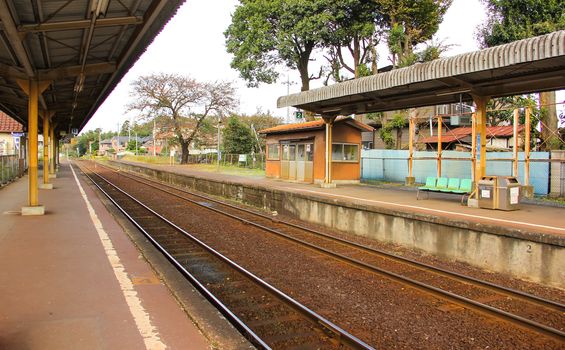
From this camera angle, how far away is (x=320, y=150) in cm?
1956

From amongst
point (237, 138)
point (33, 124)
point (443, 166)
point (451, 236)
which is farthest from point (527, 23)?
point (237, 138)

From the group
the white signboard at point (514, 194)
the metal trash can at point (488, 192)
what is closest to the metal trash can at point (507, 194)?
the white signboard at point (514, 194)

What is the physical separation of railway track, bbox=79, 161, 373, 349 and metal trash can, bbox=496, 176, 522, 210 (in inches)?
287

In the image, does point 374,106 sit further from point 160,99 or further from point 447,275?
point 160,99

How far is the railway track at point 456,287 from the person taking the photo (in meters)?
5.43

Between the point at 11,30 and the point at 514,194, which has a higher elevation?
the point at 11,30

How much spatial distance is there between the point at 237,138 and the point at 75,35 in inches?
1531

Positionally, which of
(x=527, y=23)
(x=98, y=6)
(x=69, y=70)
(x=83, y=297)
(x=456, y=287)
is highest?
(x=527, y=23)

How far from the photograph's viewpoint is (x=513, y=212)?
1094cm

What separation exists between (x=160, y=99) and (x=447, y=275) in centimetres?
4626

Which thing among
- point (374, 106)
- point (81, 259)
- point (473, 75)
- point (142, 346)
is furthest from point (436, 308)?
point (374, 106)

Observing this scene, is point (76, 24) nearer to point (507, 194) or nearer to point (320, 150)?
point (507, 194)

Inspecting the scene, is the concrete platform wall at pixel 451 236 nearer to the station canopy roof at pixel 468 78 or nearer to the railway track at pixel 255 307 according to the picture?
the station canopy roof at pixel 468 78

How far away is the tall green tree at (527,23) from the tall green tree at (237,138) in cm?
2880
